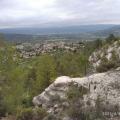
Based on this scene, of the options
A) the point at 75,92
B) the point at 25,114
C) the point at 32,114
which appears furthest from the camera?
the point at 75,92

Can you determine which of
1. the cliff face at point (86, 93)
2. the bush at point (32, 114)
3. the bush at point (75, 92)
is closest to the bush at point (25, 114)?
the bush at point (32, 114)

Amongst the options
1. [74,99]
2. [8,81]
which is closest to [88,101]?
[74,99]

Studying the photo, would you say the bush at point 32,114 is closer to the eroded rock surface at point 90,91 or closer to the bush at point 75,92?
the eroded rock surface at point 90,91

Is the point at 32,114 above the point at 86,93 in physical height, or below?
below

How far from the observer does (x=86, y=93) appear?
23172mm

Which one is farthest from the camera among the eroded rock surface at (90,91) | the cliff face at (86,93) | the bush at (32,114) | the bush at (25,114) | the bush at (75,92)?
the bush at (75,92)

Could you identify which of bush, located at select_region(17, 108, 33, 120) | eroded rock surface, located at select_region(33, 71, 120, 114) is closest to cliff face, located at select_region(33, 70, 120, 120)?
eroded rock surface, located at select_region(33, 71, 120, 114)

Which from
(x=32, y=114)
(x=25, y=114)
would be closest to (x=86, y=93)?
(x=32, y=114)

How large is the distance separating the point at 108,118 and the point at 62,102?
4.14 meters

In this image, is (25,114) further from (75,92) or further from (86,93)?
(86,93)

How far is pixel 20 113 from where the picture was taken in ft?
75.6

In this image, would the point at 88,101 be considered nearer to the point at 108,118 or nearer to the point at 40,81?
the point at 108,118

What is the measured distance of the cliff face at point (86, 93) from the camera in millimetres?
21859

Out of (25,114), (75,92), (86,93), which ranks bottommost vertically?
(25,114)
